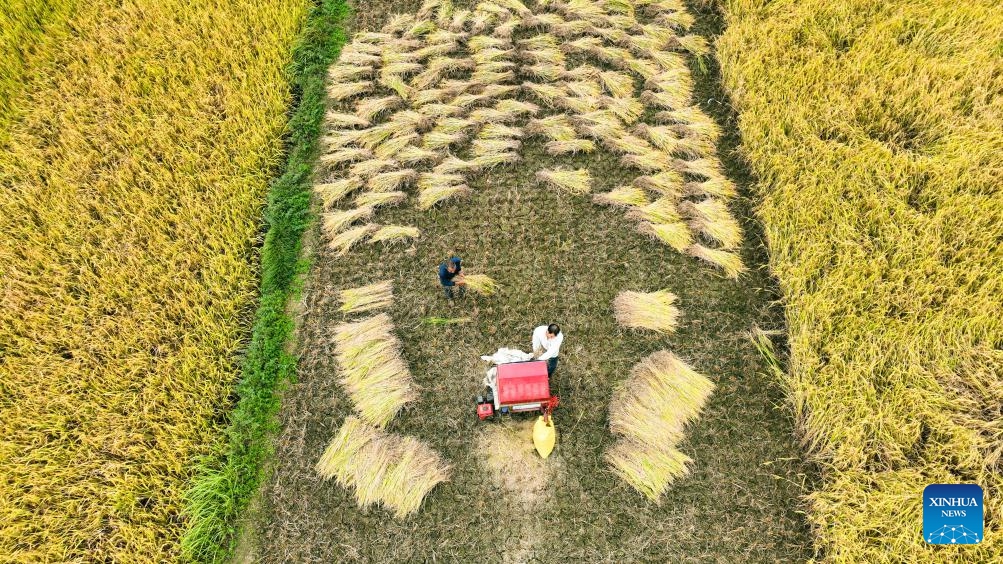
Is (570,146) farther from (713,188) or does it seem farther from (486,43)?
(486,43)

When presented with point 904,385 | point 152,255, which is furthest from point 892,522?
point 152,255

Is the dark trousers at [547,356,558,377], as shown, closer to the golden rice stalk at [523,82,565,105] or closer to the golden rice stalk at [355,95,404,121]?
the golden rice stalk at [523,82,565,105]

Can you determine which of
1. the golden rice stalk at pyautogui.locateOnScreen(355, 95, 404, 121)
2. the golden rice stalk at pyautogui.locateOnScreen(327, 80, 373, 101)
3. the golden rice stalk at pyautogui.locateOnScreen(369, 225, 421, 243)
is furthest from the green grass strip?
the golden rice stalk at pyautogui.locateOnScreen(369, 225, 421, 243)

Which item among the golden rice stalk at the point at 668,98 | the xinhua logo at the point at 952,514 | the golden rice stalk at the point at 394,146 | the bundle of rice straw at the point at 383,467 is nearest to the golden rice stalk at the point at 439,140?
the golden rice stalk at the point at 394,146

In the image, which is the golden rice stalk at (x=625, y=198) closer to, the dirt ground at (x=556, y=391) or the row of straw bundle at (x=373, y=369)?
the dirt ground at (x=556, y=391)

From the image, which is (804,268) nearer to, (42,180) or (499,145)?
(499,145)

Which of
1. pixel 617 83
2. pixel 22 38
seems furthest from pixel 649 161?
pixel 22 38

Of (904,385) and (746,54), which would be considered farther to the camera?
(746,54)
